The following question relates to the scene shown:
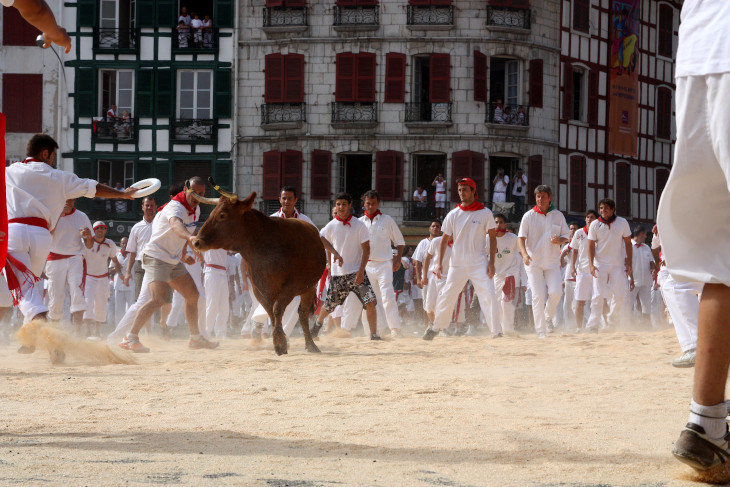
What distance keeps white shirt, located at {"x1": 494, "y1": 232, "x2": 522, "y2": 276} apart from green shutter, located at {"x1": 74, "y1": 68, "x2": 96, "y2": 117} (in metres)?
24.7

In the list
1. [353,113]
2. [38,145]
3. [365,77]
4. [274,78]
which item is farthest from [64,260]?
[274,78]

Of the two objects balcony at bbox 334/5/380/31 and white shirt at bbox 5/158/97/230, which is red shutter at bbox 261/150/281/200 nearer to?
balcony at bbox 334/5/380/31

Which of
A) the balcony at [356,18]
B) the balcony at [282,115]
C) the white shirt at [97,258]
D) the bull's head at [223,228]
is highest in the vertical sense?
the balcony at [356,18]

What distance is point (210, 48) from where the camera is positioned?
131 ft

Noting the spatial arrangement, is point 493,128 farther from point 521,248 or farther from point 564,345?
point 564,345

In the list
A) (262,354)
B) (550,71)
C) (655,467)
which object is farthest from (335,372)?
(550,71)

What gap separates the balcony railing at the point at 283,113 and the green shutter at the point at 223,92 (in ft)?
4.26

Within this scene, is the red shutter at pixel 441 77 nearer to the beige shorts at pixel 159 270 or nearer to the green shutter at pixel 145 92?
the green shutter at pixel 145 92

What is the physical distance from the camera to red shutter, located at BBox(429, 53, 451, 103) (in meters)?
38.5

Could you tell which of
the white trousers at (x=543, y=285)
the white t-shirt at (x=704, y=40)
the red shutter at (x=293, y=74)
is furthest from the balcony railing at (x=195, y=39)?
the white t-shirt at (x=704, y=40)

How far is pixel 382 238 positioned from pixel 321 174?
71.4 ft

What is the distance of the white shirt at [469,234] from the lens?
613 inches

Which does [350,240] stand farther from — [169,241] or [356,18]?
[356,18]

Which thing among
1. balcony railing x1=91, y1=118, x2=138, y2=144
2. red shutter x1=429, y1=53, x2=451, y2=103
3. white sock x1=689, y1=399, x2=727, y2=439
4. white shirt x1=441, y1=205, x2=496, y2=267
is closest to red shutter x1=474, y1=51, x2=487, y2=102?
red shutter x1=429, y1=53, x2=451, y2=103
